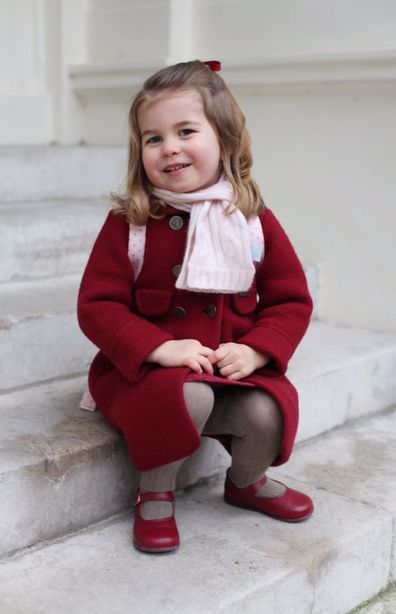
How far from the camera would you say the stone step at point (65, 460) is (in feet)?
6.26

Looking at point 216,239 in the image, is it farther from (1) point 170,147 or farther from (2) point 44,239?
(2) point 44,239

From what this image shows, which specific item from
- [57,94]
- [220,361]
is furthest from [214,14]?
[220,361]

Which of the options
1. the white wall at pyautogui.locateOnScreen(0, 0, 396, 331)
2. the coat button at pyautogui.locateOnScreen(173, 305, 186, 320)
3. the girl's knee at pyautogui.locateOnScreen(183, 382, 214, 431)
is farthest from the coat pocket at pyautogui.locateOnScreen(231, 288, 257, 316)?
the white wall at pyautogui.locateOnScreen(0, 0, 396, 331)

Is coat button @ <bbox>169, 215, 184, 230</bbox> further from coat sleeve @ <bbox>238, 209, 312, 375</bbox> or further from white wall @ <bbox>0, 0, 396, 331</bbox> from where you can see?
white wall @ <bbox>0, 0, 396, 331</bbox>

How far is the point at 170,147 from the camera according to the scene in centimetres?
197

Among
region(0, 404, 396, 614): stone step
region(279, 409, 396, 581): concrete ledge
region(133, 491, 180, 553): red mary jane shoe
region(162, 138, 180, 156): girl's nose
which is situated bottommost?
region(279, 409, 396, 581): concrete ledge

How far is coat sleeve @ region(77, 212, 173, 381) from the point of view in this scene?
76.9 inches

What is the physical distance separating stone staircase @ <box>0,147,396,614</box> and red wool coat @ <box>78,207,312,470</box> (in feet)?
0.48

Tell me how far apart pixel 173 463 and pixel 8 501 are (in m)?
0.33

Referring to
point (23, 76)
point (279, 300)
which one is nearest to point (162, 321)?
point (279, 300)

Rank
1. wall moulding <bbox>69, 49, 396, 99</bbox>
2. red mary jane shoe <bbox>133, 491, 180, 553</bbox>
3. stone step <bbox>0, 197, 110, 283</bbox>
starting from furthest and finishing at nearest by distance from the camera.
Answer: wall moulding <bbox>69, 49, 396, 99</bbox> → stone step <bbox>0, 197, 110, 283</bbox> → red mary jane shoe <bbox>133, 491, 180, 553</bbox>

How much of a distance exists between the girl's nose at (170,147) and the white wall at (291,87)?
1166 millimetres

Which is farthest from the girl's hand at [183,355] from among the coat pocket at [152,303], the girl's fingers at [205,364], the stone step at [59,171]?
the stone step at [59,171]

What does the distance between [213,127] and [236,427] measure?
629mm
